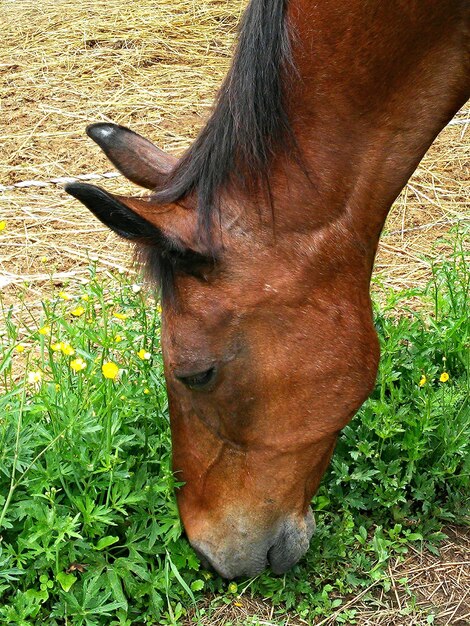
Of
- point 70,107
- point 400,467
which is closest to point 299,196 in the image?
point 400,467

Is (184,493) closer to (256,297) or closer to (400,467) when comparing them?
(256,297)

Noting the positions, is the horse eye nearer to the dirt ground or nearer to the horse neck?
the horse neck

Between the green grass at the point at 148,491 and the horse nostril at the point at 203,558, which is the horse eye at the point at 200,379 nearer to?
the green grass at the point at 148,491

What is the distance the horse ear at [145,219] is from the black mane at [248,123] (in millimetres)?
35

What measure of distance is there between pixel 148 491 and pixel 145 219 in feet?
2.94

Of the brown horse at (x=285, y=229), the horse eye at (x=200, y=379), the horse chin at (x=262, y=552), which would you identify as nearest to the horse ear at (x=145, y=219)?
the brown horse at (x=285, y=229)

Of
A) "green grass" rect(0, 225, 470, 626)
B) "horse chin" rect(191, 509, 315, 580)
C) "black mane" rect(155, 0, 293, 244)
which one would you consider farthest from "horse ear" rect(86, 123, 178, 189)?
"horse chin" rect(191, 509, 315, 580)

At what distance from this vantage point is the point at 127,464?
2.58 meters

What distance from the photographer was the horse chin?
7.97 ft

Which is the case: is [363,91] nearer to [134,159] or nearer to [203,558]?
[134,159]

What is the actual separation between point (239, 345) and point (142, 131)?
12.9 feet

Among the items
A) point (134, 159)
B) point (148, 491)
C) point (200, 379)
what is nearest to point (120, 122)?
point (134, 159)

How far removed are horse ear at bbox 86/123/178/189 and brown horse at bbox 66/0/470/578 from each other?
12 centimetres

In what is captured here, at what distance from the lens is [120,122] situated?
6008mm
